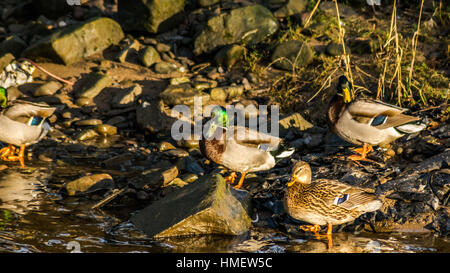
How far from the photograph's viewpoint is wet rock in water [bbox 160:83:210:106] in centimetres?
845

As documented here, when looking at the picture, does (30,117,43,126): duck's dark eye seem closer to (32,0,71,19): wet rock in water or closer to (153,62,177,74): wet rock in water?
(153,62,177,74): wet rock in water

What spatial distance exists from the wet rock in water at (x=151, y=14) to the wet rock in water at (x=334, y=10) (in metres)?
2.82

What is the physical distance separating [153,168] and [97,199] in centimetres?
110

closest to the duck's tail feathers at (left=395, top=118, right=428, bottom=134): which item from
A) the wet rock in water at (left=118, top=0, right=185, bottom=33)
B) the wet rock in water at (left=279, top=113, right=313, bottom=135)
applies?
the wet rock in water at (left=279, top=113, right=313, bottom=135)

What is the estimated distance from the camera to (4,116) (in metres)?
7.04

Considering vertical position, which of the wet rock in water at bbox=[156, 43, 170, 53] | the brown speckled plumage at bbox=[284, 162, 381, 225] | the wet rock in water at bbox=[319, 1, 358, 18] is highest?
the wet rock in water at bbox=[319, 1, 358, 18]

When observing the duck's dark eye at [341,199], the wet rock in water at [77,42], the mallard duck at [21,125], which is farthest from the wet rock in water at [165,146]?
the duck's dark eye at [341,199]

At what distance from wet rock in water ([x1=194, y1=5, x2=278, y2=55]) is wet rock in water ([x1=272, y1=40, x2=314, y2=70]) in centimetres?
69

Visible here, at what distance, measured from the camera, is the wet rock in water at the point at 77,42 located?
9.62 m

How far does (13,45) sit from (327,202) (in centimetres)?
761

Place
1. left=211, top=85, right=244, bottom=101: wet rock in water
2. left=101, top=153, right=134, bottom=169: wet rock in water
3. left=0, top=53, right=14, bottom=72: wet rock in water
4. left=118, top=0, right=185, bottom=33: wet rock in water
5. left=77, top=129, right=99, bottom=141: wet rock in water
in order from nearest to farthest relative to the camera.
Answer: left=101, top=153, right=134, bottom=169: wet rock in water
left=77, top=129, right=99, bottom=141: wet rock in water
left=211, top=85, right=244, bottom=101: wet rock in water
left=0, top=53, right=14, bottom=72: wet rock in water
left=118, top=0, right=185, bottom=33: wet rock in water

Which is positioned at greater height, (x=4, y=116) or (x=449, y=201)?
(x=4, y=116)
